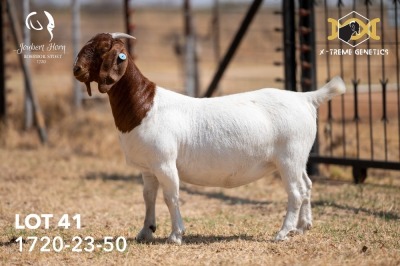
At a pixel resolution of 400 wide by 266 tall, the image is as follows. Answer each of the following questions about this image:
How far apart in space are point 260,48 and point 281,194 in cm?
2375

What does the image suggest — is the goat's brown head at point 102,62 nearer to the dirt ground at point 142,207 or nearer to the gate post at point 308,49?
the dirt ground at point 142,207

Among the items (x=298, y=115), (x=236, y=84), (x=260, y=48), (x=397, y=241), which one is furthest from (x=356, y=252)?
(x=260, y=48)

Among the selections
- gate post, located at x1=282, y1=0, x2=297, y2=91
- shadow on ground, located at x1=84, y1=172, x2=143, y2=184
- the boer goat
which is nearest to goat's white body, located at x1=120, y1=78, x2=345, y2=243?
the boer goat

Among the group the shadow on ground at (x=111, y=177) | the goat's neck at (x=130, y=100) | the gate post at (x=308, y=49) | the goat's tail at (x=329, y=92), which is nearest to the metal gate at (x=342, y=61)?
the gate post at (x=308, y=49)

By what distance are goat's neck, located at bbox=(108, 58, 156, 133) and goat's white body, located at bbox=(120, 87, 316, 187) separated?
0.21ft

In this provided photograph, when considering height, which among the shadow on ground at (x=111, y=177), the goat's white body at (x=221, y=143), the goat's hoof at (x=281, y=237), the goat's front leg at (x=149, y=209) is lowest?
the shadow on ground at (x=111, y=177)

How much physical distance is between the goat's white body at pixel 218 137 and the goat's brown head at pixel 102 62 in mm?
437

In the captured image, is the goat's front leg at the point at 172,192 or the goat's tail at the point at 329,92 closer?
the goat's front leg at the point at 172,192

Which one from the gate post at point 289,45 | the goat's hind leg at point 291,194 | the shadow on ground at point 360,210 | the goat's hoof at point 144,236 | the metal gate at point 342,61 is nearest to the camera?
the goat's hind leg at point 291,194

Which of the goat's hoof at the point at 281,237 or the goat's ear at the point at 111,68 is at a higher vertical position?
the goat's ear at the point at 111,68

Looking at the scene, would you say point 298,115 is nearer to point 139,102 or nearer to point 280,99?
point 280,99

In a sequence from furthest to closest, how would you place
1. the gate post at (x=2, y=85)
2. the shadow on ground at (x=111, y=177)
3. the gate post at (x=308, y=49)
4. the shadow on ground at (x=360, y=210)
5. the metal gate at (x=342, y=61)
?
the gate post at (x=2, y=85) < the shadow on ground at (x=111, y=177) < the gate post at (x=308, y=49) < the metal gate at (x=342, y=61) < the shadow on ground at (x=360, y=210)

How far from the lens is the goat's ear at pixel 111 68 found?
20.6ft

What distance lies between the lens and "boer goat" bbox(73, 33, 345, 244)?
6.36m
